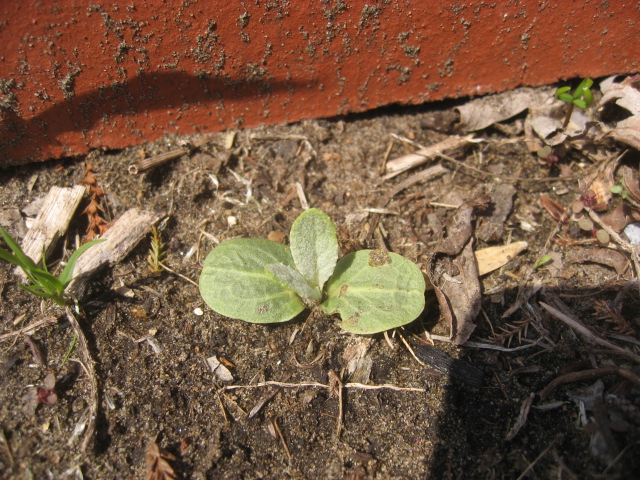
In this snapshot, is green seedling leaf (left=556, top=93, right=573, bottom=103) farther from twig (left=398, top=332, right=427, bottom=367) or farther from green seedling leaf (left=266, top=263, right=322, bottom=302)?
green seedling leaf (left=266, top=263, right=322, bottom=302)

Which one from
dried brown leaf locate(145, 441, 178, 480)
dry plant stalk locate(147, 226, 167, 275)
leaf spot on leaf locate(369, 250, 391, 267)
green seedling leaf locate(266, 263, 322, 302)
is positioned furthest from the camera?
dry plant stalk locate(147, 226, 167, 275)

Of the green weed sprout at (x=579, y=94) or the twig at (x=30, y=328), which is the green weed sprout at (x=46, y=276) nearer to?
the twig at (x=30, y=328)

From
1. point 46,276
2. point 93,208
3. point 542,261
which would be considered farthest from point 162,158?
point 542,261

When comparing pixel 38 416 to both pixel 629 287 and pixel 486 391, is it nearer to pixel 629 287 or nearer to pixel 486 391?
pixel 486 391

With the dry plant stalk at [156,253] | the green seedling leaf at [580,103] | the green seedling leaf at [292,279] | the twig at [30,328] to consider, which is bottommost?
the green seedling leaf at [580,103]

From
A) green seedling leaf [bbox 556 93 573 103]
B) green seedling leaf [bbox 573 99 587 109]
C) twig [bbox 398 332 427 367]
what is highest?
green seedling leaf [bbox 556 93 573 103]

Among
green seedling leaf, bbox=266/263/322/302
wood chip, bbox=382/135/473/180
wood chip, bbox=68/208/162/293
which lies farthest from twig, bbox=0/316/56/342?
wood chip, bbox=382/135/473/180

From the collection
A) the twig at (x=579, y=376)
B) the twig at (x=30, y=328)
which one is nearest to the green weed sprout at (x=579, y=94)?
the twig at (x=579, y=376)

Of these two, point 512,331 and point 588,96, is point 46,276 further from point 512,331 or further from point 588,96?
point 588,96
